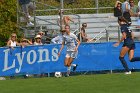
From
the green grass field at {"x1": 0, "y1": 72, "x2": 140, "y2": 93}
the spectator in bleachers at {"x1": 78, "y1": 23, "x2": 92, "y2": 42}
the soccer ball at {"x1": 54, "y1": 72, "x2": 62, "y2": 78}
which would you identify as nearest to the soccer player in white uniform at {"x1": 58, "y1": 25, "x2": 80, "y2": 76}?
the soccer ball at {"x1": 54, "y1": 72, "x2": 62, "y2": 78}

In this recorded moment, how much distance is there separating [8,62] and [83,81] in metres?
4.39

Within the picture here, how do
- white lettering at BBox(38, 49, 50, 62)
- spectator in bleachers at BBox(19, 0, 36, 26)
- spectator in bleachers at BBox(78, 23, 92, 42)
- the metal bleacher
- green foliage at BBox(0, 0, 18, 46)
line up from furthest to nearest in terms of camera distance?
green foliage at BBox(0, 0, 18, 46)
spectator in bleachers at BBox(19, 0, 36, 26)
the metal bleacher
spectator in bleachers at BBox(78, 23, 92, 42)
white lettering at BBox(38, 49, 50, 62)

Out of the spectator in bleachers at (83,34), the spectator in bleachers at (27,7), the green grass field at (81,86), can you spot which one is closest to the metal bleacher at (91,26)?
the spectator in bleachers at (27,7)

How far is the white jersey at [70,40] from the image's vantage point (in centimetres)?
2086

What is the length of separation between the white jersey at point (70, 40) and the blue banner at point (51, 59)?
942 mm

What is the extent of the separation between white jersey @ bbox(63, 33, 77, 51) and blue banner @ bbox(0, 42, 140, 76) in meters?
0.94

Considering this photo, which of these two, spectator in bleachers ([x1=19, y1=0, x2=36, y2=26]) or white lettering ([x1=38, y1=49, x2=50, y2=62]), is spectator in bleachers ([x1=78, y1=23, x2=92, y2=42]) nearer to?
white lettering ([x1=38, y1=49, x2=50, y2=62])

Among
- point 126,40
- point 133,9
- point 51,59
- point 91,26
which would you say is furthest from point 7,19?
point 126,40

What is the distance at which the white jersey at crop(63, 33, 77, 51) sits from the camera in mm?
20859

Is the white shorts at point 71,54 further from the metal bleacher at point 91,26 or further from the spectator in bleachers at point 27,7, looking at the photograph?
the spectator in bleachers at point 27,7

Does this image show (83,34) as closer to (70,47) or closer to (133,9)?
(70,47)

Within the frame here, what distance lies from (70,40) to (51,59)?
Result: 1.26m

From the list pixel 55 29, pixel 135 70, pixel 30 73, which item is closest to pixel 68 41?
pixel 30 73

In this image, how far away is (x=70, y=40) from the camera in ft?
68.6
